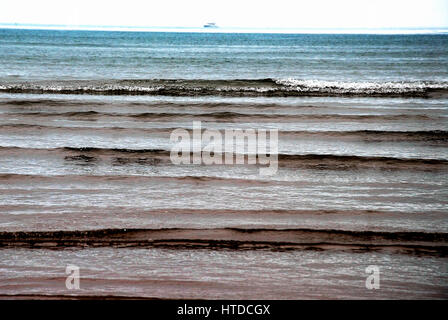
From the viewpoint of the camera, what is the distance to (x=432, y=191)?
21.9 feet

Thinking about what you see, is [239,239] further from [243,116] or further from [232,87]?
[232,87]

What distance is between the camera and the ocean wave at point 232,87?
17.8 metres

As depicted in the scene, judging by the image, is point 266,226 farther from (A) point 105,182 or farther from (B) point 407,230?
(A) point 105,182

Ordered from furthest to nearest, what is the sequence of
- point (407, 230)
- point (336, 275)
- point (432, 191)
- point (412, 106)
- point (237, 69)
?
1. point (237, 69)
2. point (412, 106)
3. point (432, 191)
4. point (407, 230)
5. point (336, 275)

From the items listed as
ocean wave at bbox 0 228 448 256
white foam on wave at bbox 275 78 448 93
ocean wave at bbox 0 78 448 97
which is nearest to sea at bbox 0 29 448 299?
ocean wave at bbox 0 228 448 256

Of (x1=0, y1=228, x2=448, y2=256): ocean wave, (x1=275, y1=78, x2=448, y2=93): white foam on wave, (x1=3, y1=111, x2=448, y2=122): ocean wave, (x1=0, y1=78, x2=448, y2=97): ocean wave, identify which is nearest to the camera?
(x1=0, y1=228, x2=448, y2=256): ocean wave

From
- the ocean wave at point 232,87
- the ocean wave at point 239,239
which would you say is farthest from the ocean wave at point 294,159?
the ocean wave at point 232,87

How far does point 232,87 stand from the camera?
19469 mm

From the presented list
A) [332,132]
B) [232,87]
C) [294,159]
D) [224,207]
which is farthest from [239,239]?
[232,87]

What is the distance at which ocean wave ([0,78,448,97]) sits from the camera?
58.2 ft

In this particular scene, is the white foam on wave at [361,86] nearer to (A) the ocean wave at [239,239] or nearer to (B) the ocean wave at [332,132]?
(B) the ocean wave at [332,132]

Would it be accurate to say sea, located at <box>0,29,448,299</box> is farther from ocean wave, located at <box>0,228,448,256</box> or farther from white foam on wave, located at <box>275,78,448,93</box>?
white foam on wave, located at <box>275,78,448,93</box>
